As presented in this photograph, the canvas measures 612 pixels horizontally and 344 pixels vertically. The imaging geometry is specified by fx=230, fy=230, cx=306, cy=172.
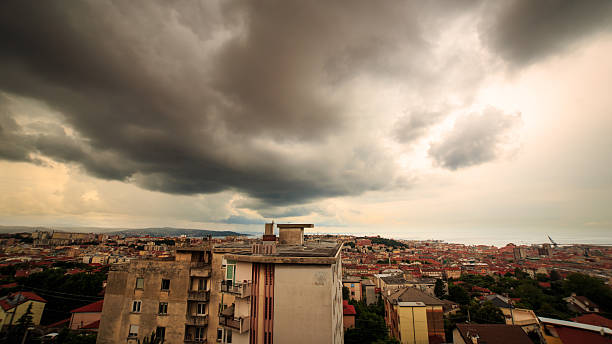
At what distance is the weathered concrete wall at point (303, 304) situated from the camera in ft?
41.6

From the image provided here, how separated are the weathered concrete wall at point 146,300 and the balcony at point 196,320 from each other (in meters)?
0.65

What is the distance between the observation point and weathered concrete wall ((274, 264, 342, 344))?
1268cm

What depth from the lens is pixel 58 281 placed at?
5278cm

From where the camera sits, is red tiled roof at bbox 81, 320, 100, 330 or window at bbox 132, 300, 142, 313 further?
red tiled roof at bbox 81, 320, 100, 330

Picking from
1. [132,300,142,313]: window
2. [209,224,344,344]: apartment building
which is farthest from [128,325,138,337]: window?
[209,224,344,344]: apartment building

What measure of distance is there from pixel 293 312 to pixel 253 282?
2985 mm

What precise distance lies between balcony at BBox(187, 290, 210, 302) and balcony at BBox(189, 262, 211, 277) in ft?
4.95

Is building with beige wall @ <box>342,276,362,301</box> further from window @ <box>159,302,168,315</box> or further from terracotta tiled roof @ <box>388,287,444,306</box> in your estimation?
window @ <box>159,302,168,315</box>

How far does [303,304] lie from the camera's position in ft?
42.7

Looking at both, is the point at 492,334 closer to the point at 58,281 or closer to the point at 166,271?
the point at 166,271

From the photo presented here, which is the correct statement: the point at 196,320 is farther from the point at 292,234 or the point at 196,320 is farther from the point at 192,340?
the point at 292,234

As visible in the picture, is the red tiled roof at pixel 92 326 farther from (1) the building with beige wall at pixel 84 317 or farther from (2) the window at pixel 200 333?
(2) the window at pixel 200 333

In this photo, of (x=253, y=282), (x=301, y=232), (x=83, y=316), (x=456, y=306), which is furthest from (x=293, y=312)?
(x=456, y=306)

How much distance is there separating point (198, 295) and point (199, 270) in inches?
86.7
